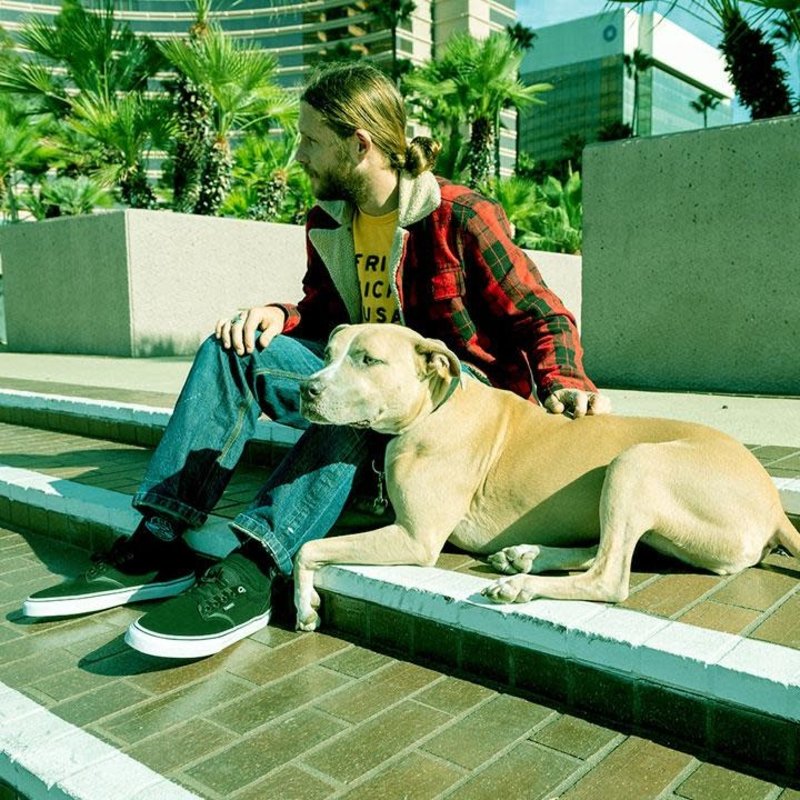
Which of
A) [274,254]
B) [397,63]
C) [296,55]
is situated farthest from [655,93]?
[274,254]

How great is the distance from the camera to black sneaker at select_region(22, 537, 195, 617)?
10.2 ft

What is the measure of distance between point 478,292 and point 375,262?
48cm

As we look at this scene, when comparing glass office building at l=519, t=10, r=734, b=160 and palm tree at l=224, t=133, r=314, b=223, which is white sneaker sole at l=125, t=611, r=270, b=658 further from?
glass office building at l=519, t=10, r=734, b=160

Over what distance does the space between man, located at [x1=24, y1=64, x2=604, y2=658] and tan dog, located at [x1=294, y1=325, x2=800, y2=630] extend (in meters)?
0.19

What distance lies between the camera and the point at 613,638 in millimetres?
2256

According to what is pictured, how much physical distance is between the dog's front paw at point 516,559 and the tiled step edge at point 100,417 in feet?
6.44

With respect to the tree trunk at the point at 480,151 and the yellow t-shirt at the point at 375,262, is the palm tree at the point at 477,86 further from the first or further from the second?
the yellow t-shirt at the point at 375,262

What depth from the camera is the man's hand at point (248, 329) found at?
10.4 feet

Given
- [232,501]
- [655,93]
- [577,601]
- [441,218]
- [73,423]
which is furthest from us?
[655,93]

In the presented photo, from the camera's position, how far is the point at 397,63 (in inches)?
1361

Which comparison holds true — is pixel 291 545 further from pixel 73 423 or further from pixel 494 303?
pixel 73 423

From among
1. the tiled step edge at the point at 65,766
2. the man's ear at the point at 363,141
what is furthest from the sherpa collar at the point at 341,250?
the tiled step edge at the point at 65,766

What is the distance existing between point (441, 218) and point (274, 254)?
1144cm

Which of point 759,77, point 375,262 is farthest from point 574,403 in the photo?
point 759,77
